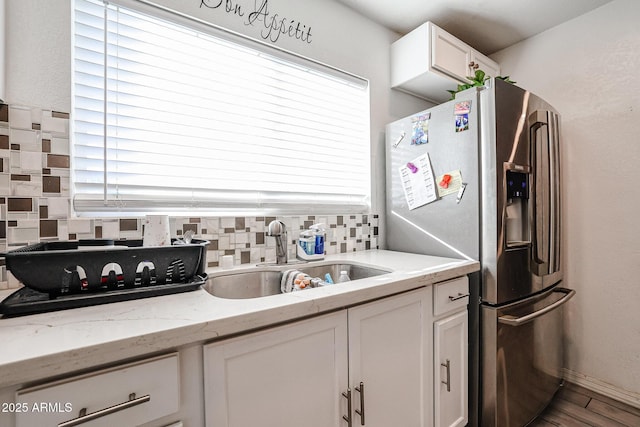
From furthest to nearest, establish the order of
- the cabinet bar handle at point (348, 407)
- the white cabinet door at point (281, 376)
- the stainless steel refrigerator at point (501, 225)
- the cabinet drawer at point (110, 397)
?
the stainless steel refrigerator at point (501, 225) → the cabinet bar handle at point (348, 407) → the white cabinet door at point (281, 376) → the cabinet drawer at point (110, 397)

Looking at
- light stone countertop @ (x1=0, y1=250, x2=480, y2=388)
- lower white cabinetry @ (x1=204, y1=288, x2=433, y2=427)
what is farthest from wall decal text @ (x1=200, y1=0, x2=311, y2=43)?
lower white cabinetry @ (x1=204, y1=288, x2=433, y2=427)

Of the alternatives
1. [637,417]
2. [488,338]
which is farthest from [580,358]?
[488,338]

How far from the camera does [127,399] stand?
0.60 meters

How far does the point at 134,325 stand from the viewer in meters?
0.64

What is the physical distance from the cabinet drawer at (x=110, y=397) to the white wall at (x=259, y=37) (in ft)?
3.31

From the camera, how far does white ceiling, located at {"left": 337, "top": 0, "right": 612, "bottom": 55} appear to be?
5.95 feet

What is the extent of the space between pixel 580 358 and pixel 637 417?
0.36m

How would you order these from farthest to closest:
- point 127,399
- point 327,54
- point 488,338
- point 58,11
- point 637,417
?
point 327,54, point 637,417, point 488,338, point 58,11, point 127,399

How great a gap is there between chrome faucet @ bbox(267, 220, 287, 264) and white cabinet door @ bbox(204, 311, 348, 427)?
60 centimetres

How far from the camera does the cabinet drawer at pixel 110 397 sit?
20.6 inches

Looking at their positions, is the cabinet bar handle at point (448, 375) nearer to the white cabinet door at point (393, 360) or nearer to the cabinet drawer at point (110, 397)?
the white cabinet door at point (393, 360)

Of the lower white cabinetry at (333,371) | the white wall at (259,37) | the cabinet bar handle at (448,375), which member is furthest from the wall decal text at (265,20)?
the cabinet bar handle at (448,375)

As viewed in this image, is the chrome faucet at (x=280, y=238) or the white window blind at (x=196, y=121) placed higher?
the white window blind at (x=196, y=121)

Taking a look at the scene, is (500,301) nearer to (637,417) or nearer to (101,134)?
(637,417)
